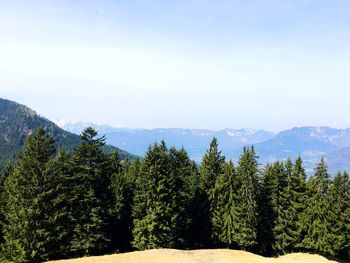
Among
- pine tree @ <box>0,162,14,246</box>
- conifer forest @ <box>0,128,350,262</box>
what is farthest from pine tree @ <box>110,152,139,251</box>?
pine tree @ <box>0,162,14,246</box>

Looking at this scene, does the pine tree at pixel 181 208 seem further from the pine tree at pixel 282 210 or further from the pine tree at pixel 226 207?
the pine tree at pixel 282 210

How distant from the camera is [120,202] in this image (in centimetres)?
6562

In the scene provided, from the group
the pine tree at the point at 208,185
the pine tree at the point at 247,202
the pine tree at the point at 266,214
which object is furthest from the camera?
the pine tree at the point at 266,214

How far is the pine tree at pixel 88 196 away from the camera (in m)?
54.6

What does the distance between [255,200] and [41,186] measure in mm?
34864

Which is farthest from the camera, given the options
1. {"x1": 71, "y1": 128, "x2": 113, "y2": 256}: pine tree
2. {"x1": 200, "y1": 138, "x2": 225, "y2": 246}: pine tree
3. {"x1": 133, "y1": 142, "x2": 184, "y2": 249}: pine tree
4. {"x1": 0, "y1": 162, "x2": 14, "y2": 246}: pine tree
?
{"x1": 200, "y1": 138, "x2": 225, "y2": 246}: pine tree

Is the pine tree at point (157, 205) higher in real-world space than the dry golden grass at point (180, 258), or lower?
higher

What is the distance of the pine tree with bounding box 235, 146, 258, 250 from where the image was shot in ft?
211

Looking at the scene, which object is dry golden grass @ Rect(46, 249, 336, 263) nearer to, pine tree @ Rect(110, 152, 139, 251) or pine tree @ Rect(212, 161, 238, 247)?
pine tree @ Rect(212, 161, 238, 247)

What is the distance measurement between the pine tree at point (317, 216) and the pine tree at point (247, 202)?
8.46 m

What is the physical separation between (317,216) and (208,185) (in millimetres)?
18402

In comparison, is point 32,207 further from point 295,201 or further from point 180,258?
point 295,201

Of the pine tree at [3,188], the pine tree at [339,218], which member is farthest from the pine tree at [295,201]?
the pine tree at [3,188]

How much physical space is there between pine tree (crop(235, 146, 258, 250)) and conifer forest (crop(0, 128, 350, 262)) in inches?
6.4
